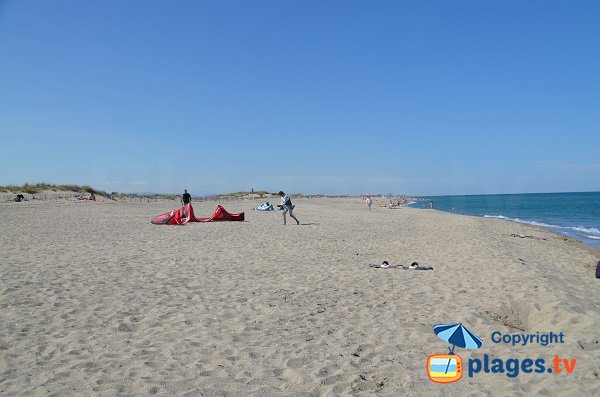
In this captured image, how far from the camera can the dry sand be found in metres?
3.90

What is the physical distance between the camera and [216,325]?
5.38m

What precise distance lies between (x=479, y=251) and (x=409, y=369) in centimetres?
874

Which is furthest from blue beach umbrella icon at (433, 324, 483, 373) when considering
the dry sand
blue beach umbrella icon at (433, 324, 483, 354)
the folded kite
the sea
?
the sea

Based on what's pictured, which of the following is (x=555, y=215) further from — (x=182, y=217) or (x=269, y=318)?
(x=269, y=318)

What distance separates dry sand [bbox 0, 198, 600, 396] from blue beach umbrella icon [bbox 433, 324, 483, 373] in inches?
7.1

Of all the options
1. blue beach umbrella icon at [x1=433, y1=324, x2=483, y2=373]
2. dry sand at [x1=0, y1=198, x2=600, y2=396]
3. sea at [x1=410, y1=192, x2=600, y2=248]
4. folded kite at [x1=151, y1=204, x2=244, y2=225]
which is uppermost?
folded kite at [x1=151, y1=204, x2=244, y2=225]

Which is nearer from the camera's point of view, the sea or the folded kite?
the folded kite

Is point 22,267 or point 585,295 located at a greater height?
point 22,267

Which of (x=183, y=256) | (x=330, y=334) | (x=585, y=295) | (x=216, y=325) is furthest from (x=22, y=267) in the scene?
(x=585, y=295)

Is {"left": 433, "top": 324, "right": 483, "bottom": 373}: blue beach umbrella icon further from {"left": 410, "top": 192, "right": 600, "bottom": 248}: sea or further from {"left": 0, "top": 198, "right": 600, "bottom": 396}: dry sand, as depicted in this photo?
{"left": 410, "top": 192, "right": 600, "bottom": 248}: sea

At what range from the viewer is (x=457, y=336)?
5164 mm

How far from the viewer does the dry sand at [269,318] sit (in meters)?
3.90

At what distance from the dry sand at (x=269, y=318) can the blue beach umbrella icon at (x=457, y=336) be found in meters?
0.18

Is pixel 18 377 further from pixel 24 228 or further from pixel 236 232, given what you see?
pixel 24 228
